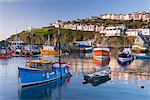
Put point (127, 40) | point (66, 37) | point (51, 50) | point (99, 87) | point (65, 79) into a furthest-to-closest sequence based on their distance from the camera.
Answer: point (66, 37) < point (127, 40) < point (51, 50) < point (65, 79) < point (99, 87)

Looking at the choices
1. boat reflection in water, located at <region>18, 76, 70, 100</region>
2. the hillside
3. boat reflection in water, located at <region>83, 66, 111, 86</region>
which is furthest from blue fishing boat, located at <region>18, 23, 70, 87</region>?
the hillside

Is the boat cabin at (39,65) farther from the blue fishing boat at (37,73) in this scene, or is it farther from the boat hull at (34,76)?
the boat hull at (34,76)

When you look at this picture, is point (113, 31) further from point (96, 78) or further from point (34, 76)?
point (34, 76)

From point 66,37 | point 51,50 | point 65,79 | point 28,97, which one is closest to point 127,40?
point 66,37

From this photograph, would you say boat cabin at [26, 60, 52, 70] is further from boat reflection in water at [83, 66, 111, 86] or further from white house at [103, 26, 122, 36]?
white house at [103, 26, 122, 36]

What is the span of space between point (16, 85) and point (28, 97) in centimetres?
213

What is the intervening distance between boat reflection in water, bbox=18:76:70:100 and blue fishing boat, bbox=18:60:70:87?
0.17 meters

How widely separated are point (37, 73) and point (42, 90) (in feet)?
2.27

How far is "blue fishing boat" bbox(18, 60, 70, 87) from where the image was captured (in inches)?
457

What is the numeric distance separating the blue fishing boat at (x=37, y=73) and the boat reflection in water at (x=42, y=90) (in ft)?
0.56

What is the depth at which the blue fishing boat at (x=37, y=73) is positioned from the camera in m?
11.6

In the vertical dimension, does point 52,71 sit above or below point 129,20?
below

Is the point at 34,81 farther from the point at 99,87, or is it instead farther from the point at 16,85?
the point at 99,87

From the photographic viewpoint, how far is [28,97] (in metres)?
10.2
